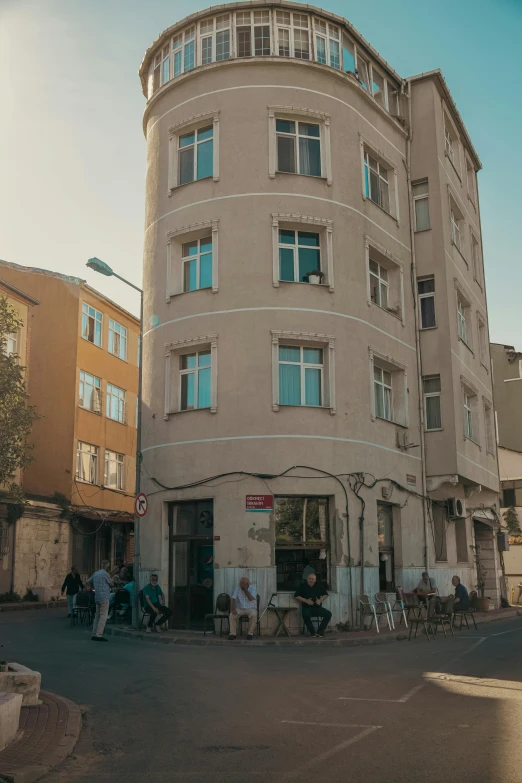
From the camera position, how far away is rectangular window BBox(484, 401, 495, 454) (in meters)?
33.3

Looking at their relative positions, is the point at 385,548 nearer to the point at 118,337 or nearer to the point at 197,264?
the point at 197,264

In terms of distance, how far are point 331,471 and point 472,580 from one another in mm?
11176

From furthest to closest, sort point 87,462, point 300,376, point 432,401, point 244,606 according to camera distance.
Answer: point 87,462 → point 432,401 → point 300,376 → point 244,606

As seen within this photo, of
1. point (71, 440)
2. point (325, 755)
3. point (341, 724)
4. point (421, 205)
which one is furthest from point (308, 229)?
point (71, 440)

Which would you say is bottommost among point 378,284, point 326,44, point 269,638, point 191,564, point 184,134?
point 269,638

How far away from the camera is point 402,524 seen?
2494 centimetres

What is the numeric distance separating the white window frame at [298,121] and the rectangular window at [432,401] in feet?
25.0

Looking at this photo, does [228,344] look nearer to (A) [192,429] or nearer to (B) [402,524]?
(A) [192,429]

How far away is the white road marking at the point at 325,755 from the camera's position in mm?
7035

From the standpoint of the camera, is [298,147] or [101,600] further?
[298,147]

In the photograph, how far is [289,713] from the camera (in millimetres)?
9953

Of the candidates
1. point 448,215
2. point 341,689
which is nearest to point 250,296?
point 448,215

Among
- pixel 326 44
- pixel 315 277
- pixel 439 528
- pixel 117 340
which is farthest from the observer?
pixel 117 340

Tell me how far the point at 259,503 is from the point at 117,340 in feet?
84.2
